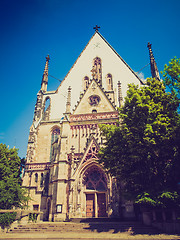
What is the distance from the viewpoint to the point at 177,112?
552 inches

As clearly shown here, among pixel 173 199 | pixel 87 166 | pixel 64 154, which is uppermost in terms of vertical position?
pixel 64 154

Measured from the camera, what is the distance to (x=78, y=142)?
24391 mm

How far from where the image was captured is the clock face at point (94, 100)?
27859 mm

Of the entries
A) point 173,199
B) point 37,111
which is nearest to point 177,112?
point 173,199

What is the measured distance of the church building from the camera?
795 inches

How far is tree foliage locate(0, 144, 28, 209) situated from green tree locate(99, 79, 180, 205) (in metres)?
11.5

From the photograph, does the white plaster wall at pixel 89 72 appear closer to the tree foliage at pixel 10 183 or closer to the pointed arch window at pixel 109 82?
the pointed arch window at pixel 109 82

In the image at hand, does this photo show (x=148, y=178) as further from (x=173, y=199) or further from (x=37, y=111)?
(x=37, y=111)

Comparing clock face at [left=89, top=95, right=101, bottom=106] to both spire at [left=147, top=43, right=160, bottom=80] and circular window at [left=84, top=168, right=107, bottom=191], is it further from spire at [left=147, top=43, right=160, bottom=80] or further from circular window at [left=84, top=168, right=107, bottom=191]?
circular window at [left=84, top=168, right=107, bottom=191]

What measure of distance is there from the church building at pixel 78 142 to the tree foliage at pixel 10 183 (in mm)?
1738

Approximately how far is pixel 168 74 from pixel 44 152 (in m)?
19.9

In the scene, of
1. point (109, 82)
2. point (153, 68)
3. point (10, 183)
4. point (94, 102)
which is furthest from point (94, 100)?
point (10, 183)

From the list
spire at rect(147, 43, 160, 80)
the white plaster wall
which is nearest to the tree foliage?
the white plaster wall

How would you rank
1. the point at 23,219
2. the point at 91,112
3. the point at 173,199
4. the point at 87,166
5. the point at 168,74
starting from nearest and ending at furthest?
the point at 173,199 < the point at 168,74 < the point at 23,219 < the point at 87,166 < the point at 91,112
